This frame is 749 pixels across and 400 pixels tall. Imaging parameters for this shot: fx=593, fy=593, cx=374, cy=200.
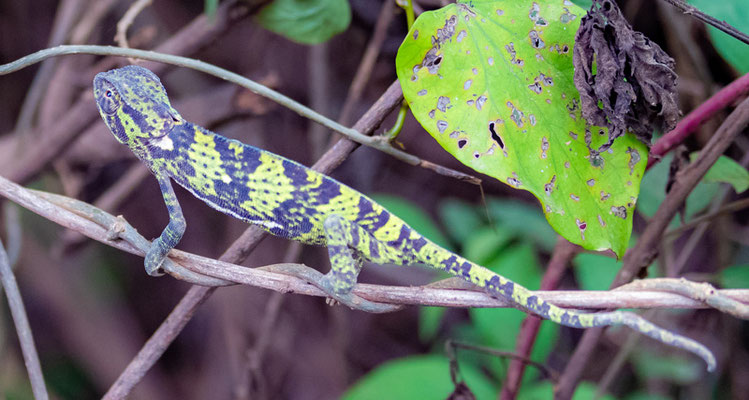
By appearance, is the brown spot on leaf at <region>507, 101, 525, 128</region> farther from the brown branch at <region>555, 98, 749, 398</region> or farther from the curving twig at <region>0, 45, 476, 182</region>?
the brown branch at <region>555, 98, 749, 398</region>

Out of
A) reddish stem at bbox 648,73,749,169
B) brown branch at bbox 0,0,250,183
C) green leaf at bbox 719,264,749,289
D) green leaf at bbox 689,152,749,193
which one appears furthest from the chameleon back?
green leaf at bbox 719,264,749,289

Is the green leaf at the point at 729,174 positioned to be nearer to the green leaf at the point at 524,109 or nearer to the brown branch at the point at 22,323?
the green leaf at the point at 524,109

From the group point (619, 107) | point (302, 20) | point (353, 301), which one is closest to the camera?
point (619, 107)

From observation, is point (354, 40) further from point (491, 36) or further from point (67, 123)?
point (491, 36)

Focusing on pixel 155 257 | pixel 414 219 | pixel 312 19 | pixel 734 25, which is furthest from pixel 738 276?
pixel 155 257

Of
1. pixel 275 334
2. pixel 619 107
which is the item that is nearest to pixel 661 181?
pixel 619 107

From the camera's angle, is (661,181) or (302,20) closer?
(302,20)

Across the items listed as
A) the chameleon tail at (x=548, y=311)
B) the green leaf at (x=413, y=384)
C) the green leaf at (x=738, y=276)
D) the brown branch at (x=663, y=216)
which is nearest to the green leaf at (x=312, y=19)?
the chameleon tail at (x=548, y=311)
